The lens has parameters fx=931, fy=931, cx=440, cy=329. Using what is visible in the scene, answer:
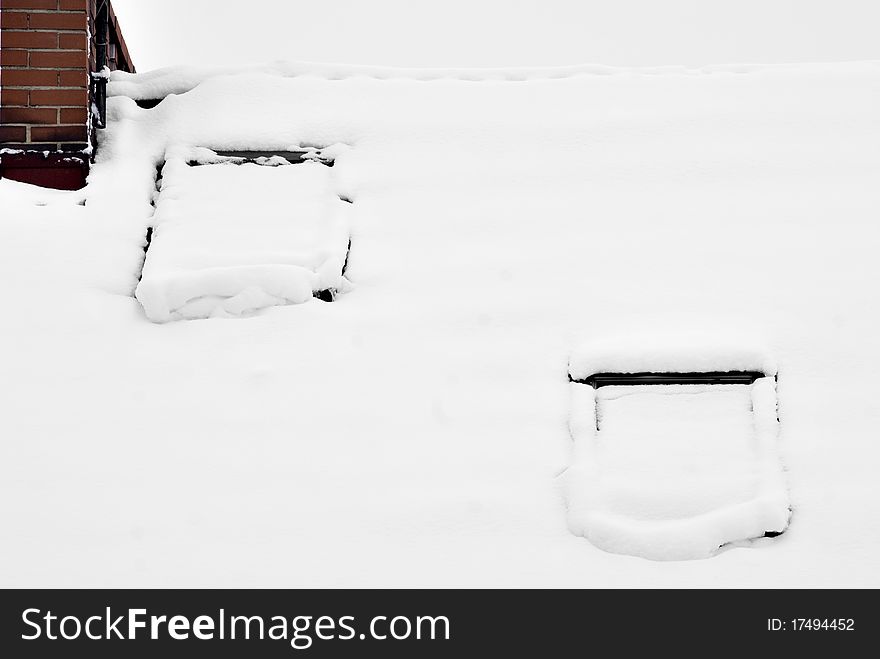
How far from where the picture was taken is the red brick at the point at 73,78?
3602 mm

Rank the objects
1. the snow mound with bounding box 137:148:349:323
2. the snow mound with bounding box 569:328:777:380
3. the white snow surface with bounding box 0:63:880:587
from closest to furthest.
A: 1. the white snow surface with bounding box 0:63:880:587
2. the snow mound with bounding box 569:328:777:380
3. the snow mound with bounding box 137:148:349:323

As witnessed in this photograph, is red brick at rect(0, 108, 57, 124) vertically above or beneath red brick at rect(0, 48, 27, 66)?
beneath

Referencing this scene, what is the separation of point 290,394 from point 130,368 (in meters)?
0.51

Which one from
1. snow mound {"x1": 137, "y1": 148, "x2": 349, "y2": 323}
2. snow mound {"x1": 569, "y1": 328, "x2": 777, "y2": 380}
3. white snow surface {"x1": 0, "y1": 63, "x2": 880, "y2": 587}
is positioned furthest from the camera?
snow mound {"x1": 137, "y1": 148, "x2": 349, "y2": 323}

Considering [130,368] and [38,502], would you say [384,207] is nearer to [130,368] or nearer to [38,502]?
[130,368]

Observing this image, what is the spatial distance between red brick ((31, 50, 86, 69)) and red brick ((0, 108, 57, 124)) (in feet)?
0.58

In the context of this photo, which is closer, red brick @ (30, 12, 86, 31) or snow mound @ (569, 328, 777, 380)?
snow mound @ (569, 328, 777, 380)

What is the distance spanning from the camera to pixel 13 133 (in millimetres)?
3564

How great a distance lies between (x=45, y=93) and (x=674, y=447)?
8.81 feet

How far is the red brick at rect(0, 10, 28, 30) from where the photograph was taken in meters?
3.58

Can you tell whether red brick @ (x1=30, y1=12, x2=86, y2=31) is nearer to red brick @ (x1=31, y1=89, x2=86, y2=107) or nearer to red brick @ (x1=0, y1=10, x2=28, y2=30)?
red brick @ (x1=0, y1=10, x2=28, y2=30)

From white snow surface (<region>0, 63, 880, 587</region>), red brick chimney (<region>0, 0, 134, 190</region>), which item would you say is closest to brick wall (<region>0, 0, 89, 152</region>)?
red brick chimney (<region>0, 0, 134, 190</region>)

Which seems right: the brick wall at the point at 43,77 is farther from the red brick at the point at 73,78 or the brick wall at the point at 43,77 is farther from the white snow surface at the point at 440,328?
the white snow surface at the point at 440,328
